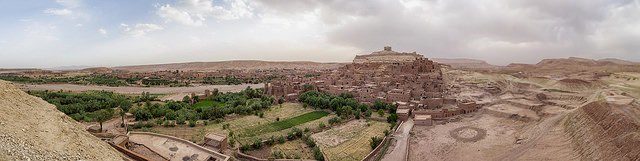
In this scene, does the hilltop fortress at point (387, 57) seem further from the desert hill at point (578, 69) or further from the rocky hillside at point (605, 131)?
the rocky hillside at point (605, 131)

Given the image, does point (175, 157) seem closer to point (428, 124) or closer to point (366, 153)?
point (366, 153)

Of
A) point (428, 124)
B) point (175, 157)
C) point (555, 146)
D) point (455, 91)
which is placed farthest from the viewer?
point (455, 91)

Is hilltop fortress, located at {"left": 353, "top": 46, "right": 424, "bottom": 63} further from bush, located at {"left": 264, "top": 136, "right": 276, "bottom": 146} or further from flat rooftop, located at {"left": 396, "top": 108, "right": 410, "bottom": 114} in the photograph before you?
bush, located at {"left": 264, "top": 136, "right": 276, "bottom": 146}

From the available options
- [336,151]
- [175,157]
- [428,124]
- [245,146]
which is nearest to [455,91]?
[428,124]

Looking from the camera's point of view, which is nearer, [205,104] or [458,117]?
[458,117]

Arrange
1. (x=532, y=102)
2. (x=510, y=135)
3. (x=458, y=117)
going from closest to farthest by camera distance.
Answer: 1. (x=510, y=135)
2. (x=458, y=117)
3. (x=532, y=102)

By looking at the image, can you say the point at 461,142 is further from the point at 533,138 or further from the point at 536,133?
the point at 536,133
